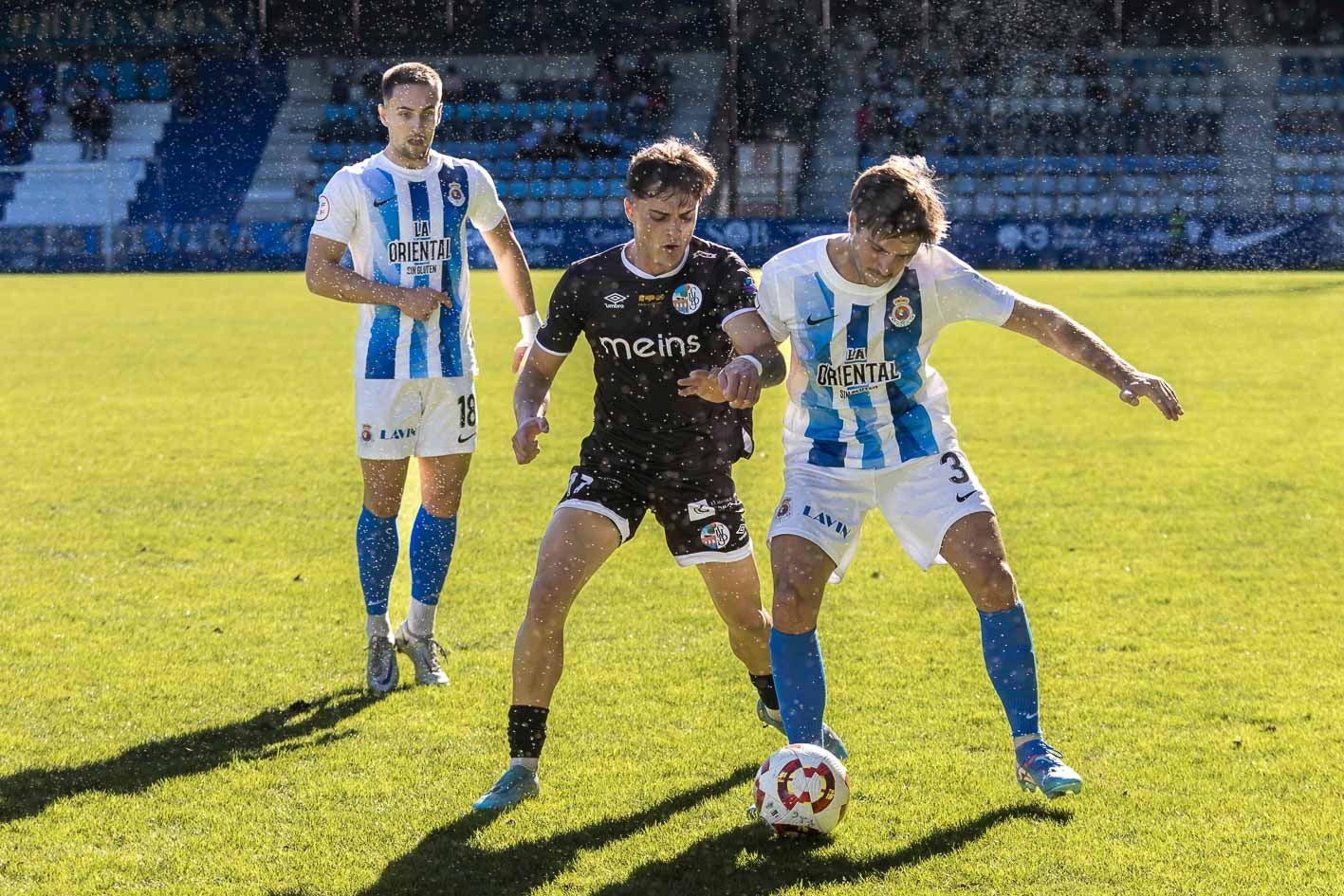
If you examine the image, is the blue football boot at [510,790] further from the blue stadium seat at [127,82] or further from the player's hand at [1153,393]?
the blue stadium seat at [127,82]

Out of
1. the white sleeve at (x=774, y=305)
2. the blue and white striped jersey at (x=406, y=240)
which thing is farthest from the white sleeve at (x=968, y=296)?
the blue and white striped jersey at (x=406, y=240)

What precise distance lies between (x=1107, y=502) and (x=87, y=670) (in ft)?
17.3

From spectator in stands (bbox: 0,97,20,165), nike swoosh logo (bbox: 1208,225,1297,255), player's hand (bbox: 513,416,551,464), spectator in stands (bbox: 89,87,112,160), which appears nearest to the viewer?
player's hand (bbox: 513,416,551,464)

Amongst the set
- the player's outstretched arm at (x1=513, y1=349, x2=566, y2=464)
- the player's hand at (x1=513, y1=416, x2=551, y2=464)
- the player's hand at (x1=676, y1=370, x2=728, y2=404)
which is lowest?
the player's hand at (x1=513, y1=416, x2=551, y2=464)

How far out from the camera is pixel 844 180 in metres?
32.0

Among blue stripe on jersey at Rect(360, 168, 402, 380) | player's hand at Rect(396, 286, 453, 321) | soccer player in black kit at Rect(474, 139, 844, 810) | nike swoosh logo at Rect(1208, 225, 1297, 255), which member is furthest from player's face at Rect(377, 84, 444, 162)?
nike swoosh logo at Rect(1208, 225, 1297, 255)

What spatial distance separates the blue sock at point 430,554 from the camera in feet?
17.5

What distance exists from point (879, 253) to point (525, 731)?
151cm

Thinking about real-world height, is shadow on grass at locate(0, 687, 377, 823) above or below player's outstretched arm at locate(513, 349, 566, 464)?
below

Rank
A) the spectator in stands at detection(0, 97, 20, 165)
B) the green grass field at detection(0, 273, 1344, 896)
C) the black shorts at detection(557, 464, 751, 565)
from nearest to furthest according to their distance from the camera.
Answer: the green grass field at detection(0, 273, 1344, 896), the black shorts at detection(557, 464, 751, 565), the spectator in stands at detection(0, 97, 20, 165)

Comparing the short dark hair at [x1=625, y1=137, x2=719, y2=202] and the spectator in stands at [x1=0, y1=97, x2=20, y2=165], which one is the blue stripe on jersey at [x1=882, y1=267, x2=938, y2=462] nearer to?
the short dark hair at [x1=625, y1=137, x2=719, y2=202]

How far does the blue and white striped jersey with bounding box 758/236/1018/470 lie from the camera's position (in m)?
4.12

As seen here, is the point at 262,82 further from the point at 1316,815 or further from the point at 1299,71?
the point at 1316,815

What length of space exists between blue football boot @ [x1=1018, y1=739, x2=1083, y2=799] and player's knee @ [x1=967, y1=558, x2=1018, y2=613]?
0.36m
